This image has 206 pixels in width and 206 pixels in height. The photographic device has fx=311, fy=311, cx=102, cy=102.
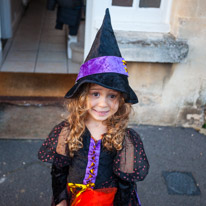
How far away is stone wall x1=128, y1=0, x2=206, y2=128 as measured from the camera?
3.41m

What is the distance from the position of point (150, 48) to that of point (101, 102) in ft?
5.83

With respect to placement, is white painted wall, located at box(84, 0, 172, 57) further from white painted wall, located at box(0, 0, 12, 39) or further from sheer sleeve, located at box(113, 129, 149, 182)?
white painted wall, located at box(0, 0, 12, 39)

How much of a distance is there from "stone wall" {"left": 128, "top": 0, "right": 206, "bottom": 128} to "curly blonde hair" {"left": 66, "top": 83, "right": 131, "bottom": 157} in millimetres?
1729

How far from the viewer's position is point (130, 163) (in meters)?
1.93

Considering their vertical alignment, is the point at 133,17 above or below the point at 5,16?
above

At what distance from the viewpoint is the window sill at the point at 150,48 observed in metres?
3.38

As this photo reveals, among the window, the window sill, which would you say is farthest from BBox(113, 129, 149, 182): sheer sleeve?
the window

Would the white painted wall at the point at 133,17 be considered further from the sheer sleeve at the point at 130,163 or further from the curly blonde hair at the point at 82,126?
the sheer sleeve at the point at 130,163

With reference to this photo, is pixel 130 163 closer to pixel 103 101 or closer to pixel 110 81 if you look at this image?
pixel 103 101

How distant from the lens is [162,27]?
3.62 metres

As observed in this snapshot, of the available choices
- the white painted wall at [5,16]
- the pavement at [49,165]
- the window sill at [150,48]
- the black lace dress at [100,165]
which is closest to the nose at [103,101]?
the black lace dress at [100,165]

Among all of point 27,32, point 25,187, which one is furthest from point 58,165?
point 27,32

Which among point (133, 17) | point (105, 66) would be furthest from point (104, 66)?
point (133, 17)

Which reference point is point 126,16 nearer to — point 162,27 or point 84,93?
point 162,27
